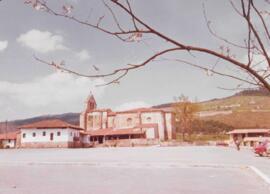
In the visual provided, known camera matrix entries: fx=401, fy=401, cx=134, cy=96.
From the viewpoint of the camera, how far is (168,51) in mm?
2934

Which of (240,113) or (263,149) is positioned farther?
(240,113)

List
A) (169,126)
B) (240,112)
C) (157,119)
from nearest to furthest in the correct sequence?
1. (157,119)
2. (169,126)
3. (240,112)

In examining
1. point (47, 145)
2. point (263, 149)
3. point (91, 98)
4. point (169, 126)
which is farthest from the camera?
point (91, 98)

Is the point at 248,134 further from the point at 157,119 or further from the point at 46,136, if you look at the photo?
the point at 46,136

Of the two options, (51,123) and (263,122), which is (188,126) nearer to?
(51,123)

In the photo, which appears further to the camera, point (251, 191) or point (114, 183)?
point (114, 183)

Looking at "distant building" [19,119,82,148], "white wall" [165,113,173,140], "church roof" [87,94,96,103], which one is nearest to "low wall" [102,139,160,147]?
"distant building" [19,119,82,148]

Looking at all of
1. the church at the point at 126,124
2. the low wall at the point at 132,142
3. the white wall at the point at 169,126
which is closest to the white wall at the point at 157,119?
the church at the point at 126,124

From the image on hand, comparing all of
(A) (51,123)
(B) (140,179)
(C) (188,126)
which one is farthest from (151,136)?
(B) (140,179)

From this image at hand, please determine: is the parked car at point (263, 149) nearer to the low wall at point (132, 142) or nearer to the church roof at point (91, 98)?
the low wall at point (132, 142)

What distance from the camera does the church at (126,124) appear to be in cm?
8756

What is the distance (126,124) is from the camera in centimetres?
9656

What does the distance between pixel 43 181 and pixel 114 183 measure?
7.97 ft

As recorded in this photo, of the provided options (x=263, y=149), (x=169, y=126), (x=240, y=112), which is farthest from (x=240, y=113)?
(x=263, y=149)
